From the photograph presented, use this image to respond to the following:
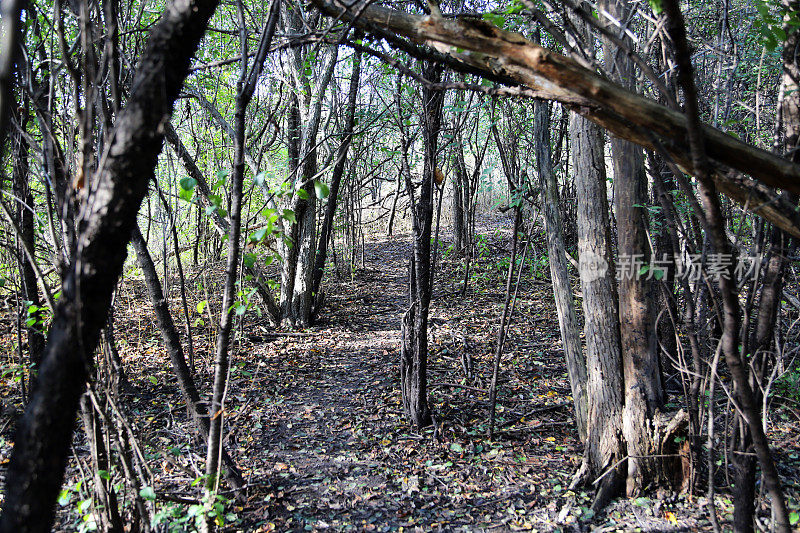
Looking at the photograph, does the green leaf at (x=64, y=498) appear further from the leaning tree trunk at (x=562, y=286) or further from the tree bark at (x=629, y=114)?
the leaning tree trunk at (x=562, y=286)

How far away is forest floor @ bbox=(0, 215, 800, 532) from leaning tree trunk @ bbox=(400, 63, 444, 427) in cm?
29

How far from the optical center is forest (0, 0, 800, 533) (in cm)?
152

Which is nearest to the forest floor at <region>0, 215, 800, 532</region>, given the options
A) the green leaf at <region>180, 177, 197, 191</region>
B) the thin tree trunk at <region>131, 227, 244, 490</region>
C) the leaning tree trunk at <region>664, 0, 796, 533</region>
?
the thin tree trunk at <region>131, 227, 244, 490</region>

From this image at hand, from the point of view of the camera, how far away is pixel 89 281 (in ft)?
4.48

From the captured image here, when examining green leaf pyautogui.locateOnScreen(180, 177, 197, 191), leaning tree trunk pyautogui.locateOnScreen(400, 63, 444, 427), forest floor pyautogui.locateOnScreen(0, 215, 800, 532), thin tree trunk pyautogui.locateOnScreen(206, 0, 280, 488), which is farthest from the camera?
leaning tree trunk pyautogui.locateOnScreen(400, 63, 444, 427)

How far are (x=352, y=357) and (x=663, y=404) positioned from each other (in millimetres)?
3740

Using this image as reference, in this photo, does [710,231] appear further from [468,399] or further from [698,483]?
[468,399]

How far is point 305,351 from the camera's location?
6.36m

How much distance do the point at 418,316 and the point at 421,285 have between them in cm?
27

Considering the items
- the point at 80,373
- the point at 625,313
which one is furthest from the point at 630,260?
the point at 80,373

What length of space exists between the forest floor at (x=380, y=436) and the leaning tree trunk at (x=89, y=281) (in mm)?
959

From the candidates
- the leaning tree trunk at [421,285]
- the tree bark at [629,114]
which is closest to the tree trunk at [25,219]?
the tree bark at [629,114]

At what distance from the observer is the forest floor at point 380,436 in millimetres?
3193

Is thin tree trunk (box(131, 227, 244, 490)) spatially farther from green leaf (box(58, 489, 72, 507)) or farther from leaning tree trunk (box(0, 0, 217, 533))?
leaning tree trunk (box(0, 0, 217, 533))
